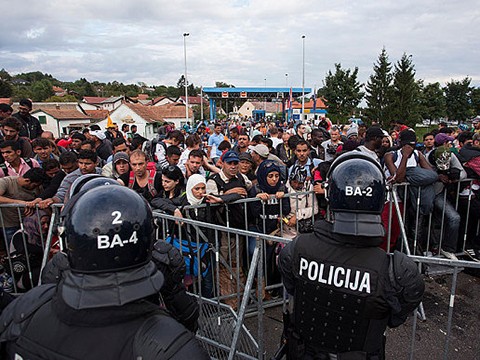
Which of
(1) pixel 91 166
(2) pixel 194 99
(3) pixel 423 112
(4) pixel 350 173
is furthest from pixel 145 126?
(2) pixel 194 99

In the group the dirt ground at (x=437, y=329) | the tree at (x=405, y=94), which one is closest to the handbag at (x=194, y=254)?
the dirt ground at (x=437, y=329)

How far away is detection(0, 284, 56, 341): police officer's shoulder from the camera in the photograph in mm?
1333

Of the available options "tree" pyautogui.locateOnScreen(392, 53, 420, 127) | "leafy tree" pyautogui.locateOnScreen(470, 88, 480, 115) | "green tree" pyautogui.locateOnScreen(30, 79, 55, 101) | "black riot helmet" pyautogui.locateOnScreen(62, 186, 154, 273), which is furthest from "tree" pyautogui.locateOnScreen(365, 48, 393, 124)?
"green tree" pyautogui.locateOnScreen(30, 79, 55, 101)

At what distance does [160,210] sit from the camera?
13.6 ft

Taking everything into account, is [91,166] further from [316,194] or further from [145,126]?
[145,126]

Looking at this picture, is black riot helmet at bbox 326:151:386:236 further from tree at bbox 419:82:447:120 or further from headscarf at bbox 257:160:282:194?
tree at bbox 419:82:447:120

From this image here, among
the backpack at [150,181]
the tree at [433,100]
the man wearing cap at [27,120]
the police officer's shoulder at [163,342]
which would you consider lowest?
the backpack at [150,181]

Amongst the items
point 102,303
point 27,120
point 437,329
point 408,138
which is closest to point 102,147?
point 27,120

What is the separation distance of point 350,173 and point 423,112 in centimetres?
5148

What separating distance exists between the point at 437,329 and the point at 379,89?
40405mm

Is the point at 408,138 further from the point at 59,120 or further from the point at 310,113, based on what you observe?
the point at 310,113

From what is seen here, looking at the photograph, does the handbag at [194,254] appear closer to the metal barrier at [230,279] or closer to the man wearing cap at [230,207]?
the metal barrier at [230,279]

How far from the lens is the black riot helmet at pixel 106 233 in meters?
1.32

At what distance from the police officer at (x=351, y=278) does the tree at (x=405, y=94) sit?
39.3 m
